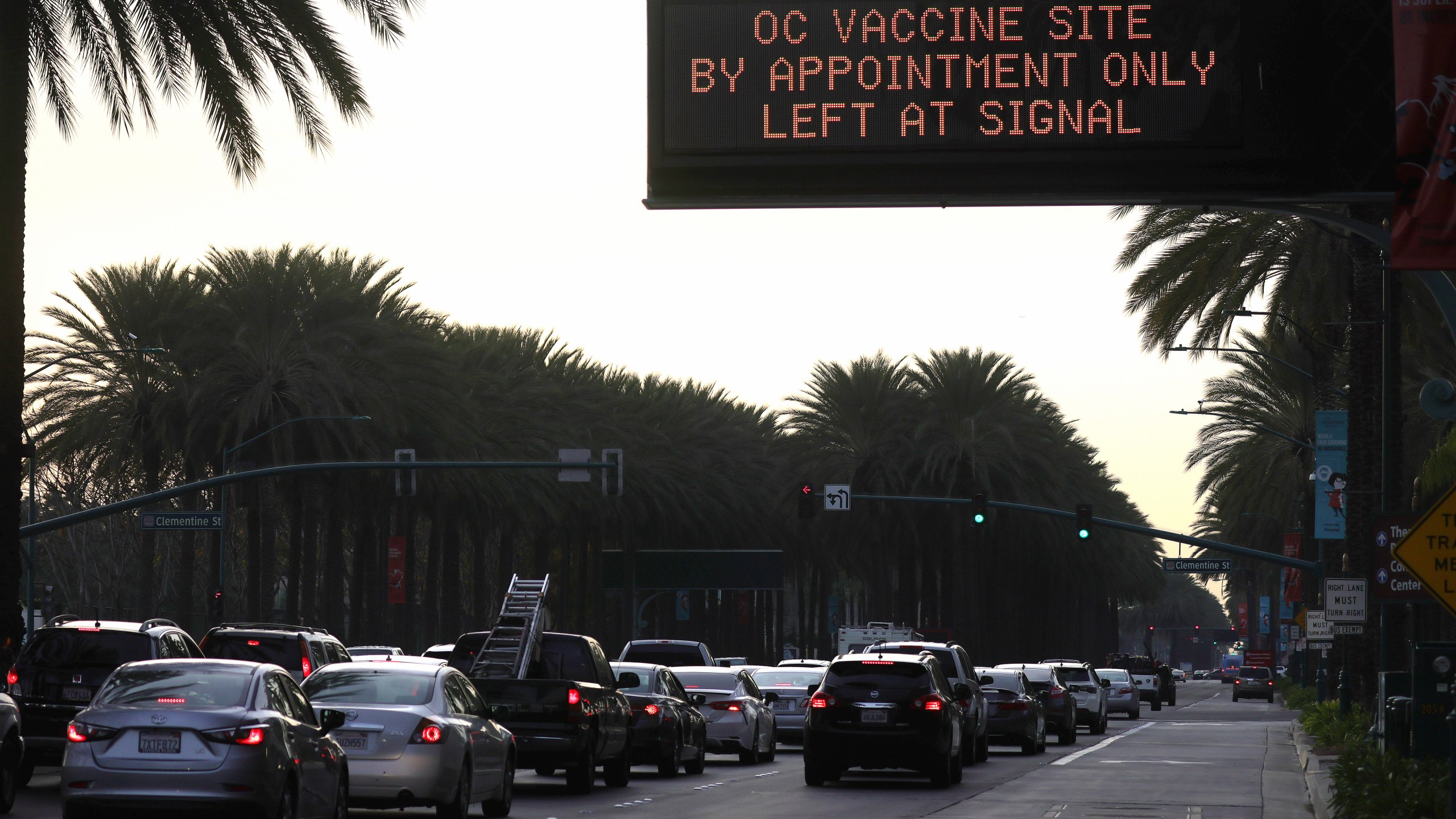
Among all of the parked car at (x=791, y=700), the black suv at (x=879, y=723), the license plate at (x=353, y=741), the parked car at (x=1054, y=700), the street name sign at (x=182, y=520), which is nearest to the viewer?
the license plate at (x=353, y=741)

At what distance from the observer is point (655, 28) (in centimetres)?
1374

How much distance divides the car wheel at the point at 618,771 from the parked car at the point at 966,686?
16.3 feet

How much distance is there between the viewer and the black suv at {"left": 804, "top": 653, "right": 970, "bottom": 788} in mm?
25281

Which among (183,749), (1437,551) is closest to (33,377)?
(183,749)

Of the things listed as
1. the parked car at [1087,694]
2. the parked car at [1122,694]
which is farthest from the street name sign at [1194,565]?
the parked car at [1087,694]

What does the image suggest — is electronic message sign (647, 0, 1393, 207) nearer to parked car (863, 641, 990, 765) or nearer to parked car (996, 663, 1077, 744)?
parked car (863, 641, 990, 765)

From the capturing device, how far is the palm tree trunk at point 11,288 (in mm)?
21328

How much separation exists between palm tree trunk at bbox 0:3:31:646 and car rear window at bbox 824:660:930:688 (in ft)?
33.9

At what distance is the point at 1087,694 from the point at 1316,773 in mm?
19864

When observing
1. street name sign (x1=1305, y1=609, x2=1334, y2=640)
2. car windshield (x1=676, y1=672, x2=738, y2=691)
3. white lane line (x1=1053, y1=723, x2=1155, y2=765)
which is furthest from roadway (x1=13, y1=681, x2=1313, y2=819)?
→ street name sign (x1=1305, y1=609, x2=1334, y2=640)

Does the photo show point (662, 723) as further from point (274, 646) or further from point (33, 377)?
point (33, 377)

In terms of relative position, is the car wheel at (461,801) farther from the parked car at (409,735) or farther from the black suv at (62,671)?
the black suv at (62,671)

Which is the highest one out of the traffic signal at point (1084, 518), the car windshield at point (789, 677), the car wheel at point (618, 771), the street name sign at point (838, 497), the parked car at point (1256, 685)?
the street name sign at point (838, 497)

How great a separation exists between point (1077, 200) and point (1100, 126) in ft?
1.88
